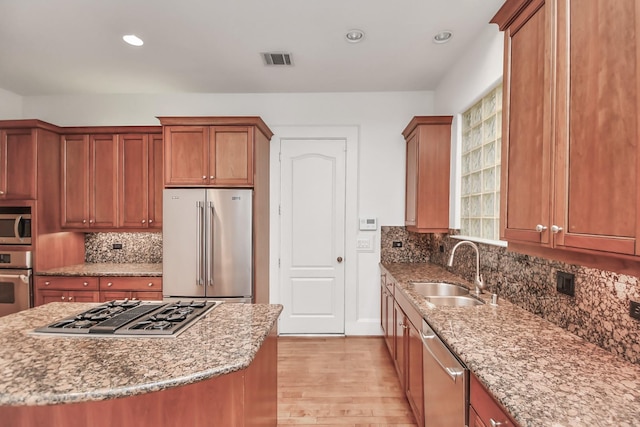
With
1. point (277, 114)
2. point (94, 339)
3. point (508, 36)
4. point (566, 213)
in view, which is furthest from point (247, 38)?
point (566, 213)

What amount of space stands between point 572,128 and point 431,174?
6.74 ft

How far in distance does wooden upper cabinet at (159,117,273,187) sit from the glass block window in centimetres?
198

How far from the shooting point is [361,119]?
374 cm

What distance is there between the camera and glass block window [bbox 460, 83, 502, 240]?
92.0 inches

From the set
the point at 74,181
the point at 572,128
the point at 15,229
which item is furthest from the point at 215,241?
the point at 572,128

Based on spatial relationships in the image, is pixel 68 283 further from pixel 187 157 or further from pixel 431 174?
pixel 431 174

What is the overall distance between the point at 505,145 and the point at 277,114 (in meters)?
2.80

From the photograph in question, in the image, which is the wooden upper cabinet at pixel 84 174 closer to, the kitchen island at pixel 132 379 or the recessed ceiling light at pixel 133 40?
the recessed ceiling light at pixel 133 40

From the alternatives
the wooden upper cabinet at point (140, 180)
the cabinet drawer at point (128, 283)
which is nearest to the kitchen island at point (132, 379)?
the cabinet drawer at point (128, 283)

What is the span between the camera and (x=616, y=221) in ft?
2.92

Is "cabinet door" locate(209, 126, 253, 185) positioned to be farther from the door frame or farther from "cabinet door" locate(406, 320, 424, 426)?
"cabinet door" locate(406, 320, 424, 426)

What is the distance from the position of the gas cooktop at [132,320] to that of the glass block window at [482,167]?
2.09 meters

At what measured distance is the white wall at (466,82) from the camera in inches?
88.1

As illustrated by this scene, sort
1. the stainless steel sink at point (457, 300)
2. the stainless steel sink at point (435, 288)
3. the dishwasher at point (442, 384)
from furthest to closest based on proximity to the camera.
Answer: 1. the stainless steel sink at point (435, 288)
2. the stainless steel sink at point (457, 300)
3. the dishwasher at point (442, 384)
